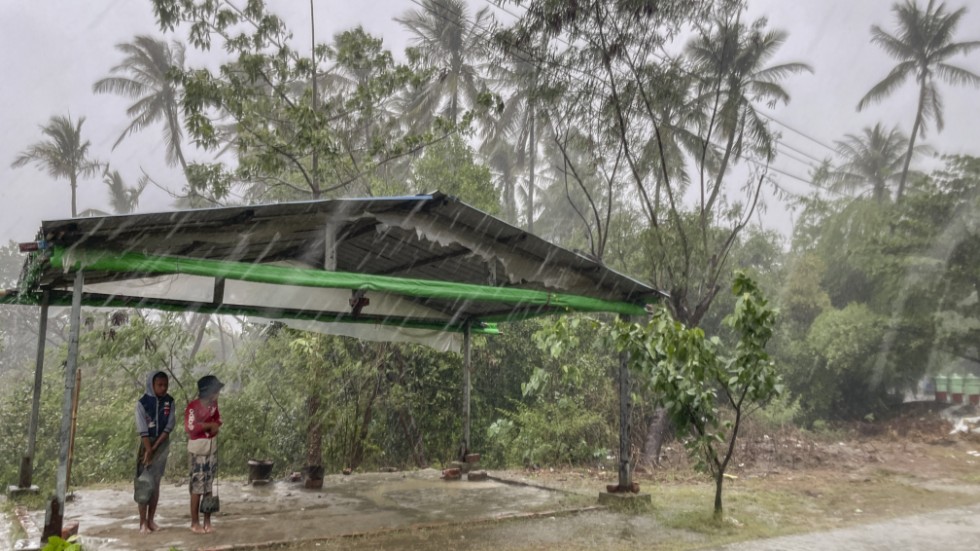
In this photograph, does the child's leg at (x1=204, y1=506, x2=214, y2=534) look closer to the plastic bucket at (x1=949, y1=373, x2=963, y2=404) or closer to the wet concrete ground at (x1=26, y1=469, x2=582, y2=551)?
the wet concrete ground at (x1=26, y1=469, x2=582, y2=551)

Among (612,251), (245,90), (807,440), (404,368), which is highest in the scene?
(245,90)

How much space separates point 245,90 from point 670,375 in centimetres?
904

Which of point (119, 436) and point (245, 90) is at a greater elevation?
point (245, 90)

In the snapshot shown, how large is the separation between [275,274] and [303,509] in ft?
11.1

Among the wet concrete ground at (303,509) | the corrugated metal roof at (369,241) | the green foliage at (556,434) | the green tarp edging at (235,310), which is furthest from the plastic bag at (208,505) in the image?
the green foliage at (556,434)

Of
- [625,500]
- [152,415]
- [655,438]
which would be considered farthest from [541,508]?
[655,438]

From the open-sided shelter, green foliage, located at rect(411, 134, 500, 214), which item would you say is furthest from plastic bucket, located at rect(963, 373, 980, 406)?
the open-sided shelter

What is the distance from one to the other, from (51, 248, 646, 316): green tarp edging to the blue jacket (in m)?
1.10

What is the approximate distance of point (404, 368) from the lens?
1387 cm

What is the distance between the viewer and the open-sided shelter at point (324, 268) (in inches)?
207

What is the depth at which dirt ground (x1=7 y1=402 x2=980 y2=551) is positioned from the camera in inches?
248

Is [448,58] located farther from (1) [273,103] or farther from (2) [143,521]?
(2) [143,521]

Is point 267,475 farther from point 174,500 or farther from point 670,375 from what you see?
point 670,375

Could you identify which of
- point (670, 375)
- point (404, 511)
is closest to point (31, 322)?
point (404, 511)
